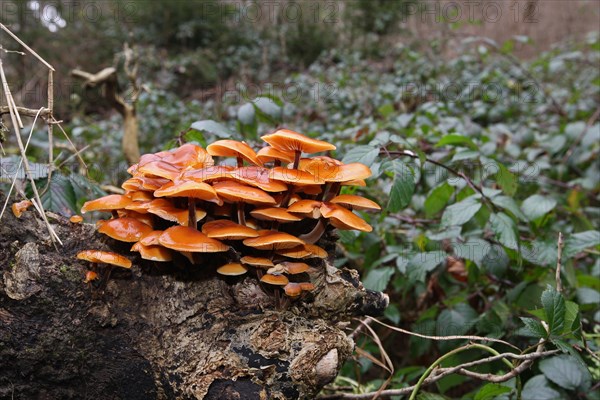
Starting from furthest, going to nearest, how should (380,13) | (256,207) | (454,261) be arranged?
(380,13) → (454,261) → (256,207)

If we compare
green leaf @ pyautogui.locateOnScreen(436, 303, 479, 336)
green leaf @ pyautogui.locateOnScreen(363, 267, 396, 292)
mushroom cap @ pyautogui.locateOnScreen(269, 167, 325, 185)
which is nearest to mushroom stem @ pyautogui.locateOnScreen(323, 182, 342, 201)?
mushroom cap @ pyautogui.locateOnScreen(269, 167, 325, 185)

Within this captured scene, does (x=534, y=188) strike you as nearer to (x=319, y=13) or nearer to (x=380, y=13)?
(x=380, y=13)

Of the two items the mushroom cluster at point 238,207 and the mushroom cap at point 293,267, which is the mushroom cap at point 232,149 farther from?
the mushroom cap at point 293,267

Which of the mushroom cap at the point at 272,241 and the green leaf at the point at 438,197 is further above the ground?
the mushroom cap at the point at 272,241

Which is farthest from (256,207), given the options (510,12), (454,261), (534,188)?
(510,12)

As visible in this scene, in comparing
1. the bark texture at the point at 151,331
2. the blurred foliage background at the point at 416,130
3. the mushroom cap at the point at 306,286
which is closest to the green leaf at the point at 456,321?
the blurred foliage background at the point at 416,130
